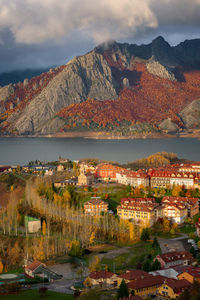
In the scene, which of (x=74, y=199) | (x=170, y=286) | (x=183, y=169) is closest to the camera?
(x=170, y=286)

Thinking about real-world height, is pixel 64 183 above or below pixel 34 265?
above

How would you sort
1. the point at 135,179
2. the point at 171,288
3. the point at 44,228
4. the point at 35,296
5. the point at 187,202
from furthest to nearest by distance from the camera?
the point at 135,179 → the point at 187,202 → the point at 44,228 → the point at 35,296 → the point at 171,288

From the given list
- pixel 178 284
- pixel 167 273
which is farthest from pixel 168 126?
pixel 178 284

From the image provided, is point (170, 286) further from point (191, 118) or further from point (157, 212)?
point (191, 118)

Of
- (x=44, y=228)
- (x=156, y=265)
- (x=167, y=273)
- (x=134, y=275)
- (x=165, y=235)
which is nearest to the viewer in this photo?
(x=134, y=275)

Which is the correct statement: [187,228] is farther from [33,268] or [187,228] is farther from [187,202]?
[33,268]

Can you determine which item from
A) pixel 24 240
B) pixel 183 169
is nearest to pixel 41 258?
pixel 24 240
